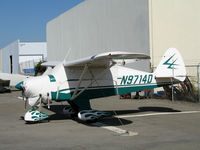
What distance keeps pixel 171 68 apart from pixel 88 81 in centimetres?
366

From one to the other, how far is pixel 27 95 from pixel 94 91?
236cm

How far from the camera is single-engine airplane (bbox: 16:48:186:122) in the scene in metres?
9.00

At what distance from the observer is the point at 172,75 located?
11.2 metres

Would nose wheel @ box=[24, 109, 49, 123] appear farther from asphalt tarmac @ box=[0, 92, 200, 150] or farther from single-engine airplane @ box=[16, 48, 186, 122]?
asphalt tarmac @ box=[0, 92, 200, 150]

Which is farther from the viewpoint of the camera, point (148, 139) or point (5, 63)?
point (5, 63)

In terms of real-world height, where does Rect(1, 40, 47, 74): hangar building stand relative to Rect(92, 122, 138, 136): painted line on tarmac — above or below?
above

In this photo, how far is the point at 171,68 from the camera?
1139 cm

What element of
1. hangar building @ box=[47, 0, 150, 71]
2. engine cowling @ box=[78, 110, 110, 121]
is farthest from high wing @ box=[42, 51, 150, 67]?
hangar building @ box=[47, 0, 150, 71]

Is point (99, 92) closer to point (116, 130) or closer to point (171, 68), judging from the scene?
point (116, 130)

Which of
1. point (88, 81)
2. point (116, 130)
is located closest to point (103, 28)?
point (88, 81)

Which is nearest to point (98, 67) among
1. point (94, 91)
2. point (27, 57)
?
point (94, 91)

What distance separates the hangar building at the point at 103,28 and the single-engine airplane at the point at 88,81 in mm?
5009

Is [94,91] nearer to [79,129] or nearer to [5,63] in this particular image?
[79,129]

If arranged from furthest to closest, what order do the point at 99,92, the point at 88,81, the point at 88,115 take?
the point at 99,92, the point at 88,81, the point at 88,115
